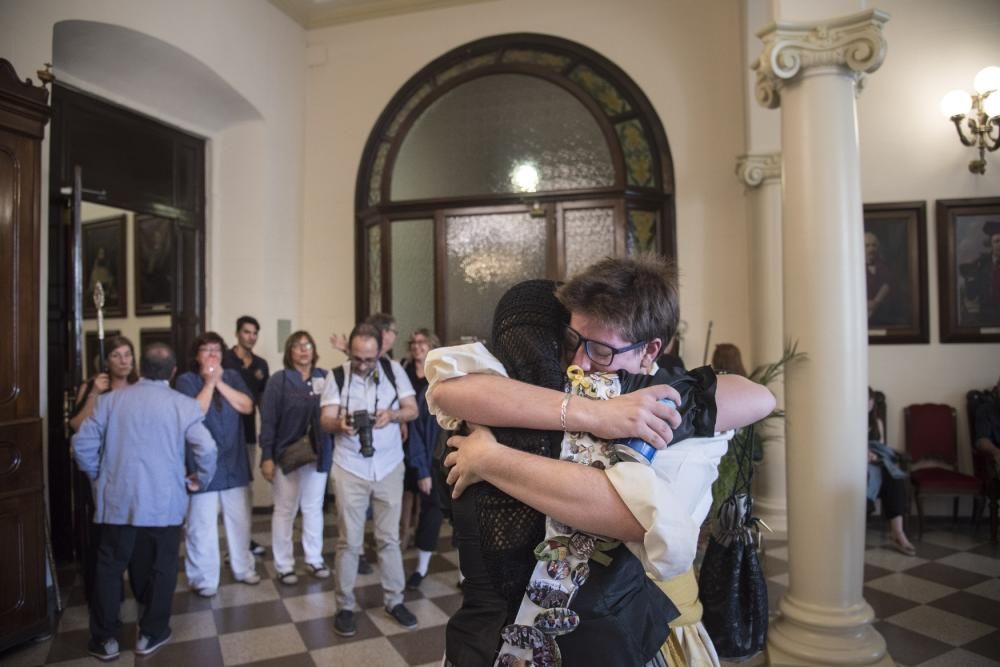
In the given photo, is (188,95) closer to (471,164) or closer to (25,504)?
(471,164)

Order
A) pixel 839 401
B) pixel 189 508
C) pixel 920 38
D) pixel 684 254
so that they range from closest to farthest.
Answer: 1. pixel 839 401
2. pixel 189 508
3. pixel 920 38
4. pixel 684 254

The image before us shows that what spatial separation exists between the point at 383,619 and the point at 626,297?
327 centimetres

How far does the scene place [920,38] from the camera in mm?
6055

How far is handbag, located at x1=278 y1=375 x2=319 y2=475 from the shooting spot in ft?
15.2

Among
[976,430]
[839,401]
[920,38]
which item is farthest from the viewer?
[920,38]

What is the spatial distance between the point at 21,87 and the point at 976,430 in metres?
6.87

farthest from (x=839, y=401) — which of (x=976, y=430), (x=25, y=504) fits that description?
(x=25, y=504)

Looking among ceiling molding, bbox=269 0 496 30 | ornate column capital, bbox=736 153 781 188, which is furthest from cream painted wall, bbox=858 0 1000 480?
ceiling molding, bbox=269 0 496 30

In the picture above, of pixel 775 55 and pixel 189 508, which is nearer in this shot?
pixel 775 55

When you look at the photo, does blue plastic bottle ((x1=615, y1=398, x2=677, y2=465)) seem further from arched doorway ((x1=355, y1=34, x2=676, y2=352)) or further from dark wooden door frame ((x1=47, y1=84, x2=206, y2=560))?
arched doorway ((x1=355, y1=34, x2=676, y2=352))

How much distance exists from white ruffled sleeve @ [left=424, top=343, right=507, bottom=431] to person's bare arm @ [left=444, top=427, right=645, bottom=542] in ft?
0.49

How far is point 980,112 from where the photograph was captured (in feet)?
18.7

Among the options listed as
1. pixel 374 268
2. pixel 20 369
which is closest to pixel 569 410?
pixel 20 369

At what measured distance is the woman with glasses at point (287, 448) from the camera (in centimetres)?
466
